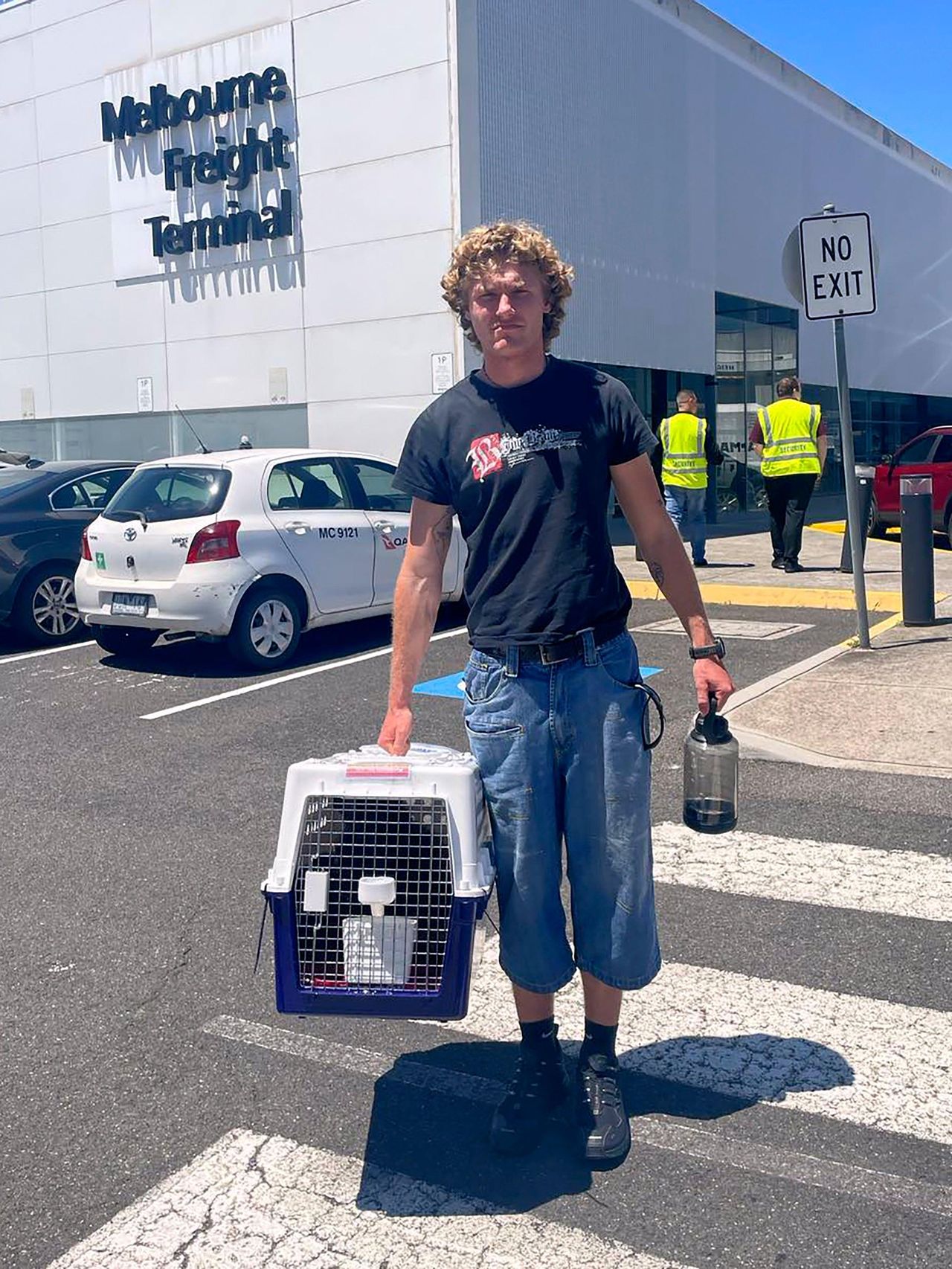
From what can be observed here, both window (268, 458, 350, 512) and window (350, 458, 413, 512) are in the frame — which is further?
window (350, 458, 413, 512)

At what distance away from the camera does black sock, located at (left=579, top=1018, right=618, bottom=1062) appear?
333cm

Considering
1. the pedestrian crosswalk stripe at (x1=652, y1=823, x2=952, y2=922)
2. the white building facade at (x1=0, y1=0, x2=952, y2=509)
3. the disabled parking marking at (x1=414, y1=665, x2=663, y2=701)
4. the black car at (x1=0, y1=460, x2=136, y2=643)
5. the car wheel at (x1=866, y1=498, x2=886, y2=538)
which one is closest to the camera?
the pedestrian crosswalk stripe at (x1=652, y1=823, x2=952, y2=922)

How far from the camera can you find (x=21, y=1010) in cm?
405

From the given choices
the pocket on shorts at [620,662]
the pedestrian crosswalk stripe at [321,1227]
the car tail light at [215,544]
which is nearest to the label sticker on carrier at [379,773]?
the pocket on shorts at [620,662]

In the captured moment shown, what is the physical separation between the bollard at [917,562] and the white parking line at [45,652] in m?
6.43

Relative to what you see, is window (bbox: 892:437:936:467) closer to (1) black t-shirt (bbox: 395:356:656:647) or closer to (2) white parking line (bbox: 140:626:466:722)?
(2) white parking line (bbox: 140:626:466:722)

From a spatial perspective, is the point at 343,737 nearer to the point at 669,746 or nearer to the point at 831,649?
the point at 669,746

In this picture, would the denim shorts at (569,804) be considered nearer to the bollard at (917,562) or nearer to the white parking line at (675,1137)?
the white parking line at (675,1137)

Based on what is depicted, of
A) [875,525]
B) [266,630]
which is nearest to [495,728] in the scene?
[266,630]

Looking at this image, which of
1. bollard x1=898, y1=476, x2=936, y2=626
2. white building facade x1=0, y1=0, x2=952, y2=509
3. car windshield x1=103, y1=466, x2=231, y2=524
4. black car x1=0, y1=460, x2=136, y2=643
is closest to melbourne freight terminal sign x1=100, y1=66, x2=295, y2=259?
white building facade x1=0, y1=0, x2=952, y2=509

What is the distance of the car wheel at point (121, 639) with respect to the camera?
405 inches

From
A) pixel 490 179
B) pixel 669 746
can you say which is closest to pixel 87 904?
pixel 669 746

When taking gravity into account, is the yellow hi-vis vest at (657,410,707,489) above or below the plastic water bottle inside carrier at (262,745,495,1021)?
above

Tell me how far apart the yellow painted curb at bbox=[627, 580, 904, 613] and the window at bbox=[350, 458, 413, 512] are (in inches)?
93.0
